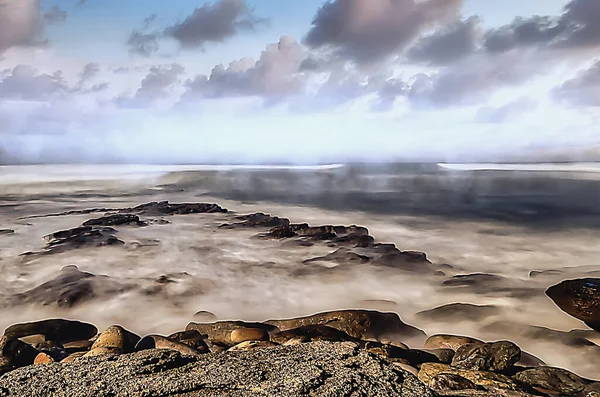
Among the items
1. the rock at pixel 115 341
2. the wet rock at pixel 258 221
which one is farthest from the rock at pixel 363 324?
the wet rock at pixel 258 221

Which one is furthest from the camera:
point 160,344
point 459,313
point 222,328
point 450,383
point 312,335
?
point 459,313

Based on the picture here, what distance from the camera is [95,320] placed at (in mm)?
4070

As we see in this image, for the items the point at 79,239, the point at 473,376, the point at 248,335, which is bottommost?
the point at 248,335

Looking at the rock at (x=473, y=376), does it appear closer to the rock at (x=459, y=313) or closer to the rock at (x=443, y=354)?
the rock at (x=443, y=354)

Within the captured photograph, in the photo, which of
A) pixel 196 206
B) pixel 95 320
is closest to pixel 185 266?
pixel 95 320

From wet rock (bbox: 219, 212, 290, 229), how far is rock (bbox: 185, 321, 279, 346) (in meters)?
3.34

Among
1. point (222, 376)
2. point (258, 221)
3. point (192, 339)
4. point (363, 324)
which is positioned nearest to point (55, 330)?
point (192, 339)

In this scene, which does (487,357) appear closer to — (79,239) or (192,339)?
(192,339)

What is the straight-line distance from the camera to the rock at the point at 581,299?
371cm

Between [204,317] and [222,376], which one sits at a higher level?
[222,376]

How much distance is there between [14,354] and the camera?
2.87m

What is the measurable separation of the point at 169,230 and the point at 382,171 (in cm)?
851

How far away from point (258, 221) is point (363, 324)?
426cm

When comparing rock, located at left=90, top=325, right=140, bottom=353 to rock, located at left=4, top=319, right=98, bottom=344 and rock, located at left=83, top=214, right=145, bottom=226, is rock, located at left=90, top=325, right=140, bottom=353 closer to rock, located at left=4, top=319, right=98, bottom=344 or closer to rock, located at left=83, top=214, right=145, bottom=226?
rock, located at left=4, top=319, right=98, bottom=344
